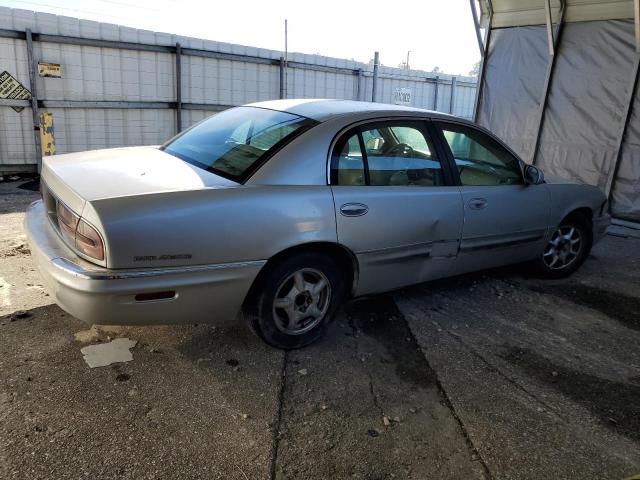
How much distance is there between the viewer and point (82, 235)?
270 cm

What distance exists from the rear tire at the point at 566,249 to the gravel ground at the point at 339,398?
0.80 meters

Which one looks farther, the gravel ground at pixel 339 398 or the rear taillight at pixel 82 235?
the rear taillight at pixel 82 235

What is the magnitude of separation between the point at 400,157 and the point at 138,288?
2066 millimetres

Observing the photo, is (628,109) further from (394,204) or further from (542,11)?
(394,204)

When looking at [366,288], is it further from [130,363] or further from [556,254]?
[556,254]

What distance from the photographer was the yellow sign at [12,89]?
8305 millimetres

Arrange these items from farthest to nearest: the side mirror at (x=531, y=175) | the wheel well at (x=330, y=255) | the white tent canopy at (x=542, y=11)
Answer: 1. the white tent canopy at (x=542, y=11)
2. the side mirror at (x=531, y=175)
3. the wheel well at (x=330, y=255)

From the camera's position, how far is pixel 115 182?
296cm

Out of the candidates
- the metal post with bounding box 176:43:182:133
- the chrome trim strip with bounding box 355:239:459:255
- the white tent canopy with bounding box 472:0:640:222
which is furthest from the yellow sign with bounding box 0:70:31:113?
the white tent canopy with bounding box 472:0:640:222

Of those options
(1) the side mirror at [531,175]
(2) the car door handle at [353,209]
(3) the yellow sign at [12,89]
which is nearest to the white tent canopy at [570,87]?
(1) the side mirror at [531,175]

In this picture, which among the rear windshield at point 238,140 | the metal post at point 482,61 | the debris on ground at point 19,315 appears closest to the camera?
the rear windshield at point 238,140

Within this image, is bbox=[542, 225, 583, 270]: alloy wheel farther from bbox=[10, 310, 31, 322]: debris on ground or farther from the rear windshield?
bbox=[10, 310, 31, 322]: debris on ground

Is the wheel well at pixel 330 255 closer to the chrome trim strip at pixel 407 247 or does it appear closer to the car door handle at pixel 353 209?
the chrome trim strip at pixel 407 247

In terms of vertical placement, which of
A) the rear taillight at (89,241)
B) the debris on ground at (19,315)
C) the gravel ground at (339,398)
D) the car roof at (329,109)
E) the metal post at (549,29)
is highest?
the metal post at (549,29)
